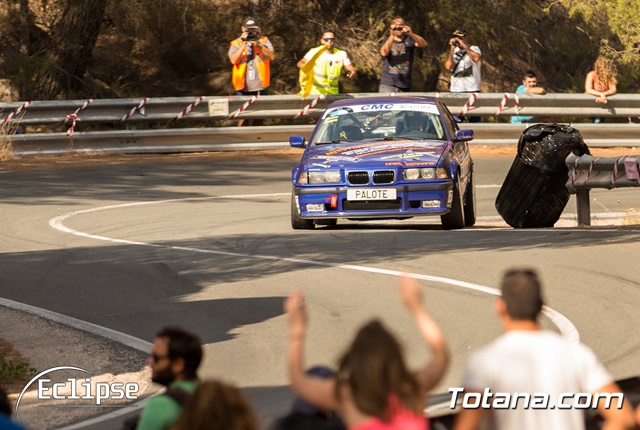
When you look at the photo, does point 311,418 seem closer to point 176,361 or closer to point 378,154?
point 176,361

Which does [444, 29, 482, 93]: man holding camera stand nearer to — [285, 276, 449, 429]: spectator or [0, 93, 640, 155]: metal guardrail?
[0, 93, 640, 155]: metal guardrail

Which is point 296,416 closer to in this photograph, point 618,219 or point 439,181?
point 439,181

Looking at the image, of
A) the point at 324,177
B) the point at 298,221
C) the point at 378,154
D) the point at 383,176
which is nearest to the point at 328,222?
the point at 298,221

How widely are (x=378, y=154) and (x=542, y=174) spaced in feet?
7.18

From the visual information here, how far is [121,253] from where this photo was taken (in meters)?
14.3

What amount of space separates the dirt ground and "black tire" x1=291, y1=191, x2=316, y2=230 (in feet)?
28.1

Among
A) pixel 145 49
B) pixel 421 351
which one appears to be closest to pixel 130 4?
pixel 145 49

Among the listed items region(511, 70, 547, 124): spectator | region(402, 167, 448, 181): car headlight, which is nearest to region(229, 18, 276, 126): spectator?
region(511, 70, 547, 124): spectator

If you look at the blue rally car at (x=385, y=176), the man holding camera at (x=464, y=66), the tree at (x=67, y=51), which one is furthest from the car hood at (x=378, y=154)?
the tree at (x=67, y=51)

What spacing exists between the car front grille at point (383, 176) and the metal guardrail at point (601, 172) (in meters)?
2.38

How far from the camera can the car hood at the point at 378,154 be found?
605 inches

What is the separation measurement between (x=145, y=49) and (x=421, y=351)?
21.6 m

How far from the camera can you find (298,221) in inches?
623

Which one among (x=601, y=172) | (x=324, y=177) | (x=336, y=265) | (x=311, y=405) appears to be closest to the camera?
(x=311, y=405)
